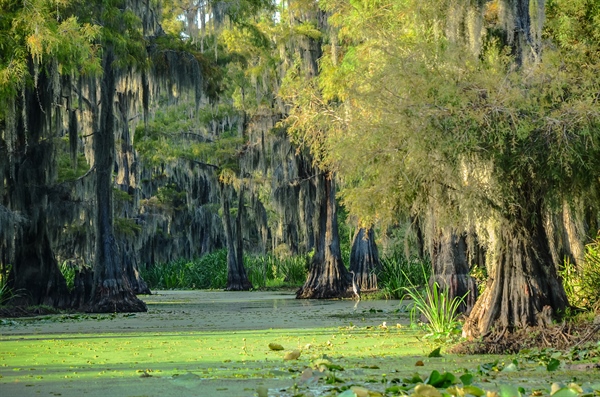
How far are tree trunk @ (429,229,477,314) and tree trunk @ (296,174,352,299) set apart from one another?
36.4 feet

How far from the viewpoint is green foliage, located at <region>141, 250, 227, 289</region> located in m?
38.9

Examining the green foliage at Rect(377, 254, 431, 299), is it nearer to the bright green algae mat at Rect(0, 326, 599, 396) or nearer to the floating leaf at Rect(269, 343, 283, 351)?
the bright green algae mat at Rect(0, 326, 599, 396)

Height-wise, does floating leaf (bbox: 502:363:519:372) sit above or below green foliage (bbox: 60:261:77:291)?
below

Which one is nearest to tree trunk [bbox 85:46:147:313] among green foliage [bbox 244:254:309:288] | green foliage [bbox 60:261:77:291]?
green foliage [bbox 60:261:77:291]

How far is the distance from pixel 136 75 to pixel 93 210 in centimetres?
309

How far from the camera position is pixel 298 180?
25562mm

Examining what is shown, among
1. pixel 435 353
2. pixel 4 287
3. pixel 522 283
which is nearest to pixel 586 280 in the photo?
pixel 522 283

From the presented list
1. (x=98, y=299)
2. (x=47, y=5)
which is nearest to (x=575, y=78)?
(x=47, y=5)

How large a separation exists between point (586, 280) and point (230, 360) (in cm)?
411

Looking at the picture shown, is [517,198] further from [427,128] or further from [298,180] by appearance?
[298,180]

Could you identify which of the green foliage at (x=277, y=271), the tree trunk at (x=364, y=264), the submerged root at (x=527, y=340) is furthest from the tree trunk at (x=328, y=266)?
the submerged root at (x=527, y=340)

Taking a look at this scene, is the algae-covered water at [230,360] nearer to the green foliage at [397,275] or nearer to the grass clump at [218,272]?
the green foliage at [397,275]

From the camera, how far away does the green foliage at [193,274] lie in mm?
38938

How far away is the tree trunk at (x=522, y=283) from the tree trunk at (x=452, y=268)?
3.41 meters
